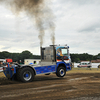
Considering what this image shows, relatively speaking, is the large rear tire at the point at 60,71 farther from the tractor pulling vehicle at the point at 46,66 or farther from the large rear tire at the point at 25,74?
the large rear tire at the point at 25,74

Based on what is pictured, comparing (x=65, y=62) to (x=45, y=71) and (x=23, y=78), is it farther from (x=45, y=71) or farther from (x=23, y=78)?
(x=23, y=78)

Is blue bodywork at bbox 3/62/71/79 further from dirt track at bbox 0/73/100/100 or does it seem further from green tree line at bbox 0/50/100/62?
green tree line at bbox 0/50/100/62

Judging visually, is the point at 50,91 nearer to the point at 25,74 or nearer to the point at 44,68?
the point at 25,74

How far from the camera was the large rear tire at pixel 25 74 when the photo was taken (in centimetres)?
1010

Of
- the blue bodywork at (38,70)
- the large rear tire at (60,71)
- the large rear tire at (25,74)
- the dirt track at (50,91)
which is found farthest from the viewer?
the large rear tire at (60,71)

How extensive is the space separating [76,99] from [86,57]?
395ft

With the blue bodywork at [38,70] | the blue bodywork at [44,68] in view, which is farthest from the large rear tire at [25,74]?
the blue bodywork at [38,70]

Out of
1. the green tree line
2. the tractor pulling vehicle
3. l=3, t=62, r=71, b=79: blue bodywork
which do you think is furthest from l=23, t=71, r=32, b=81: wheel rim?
the green tree line

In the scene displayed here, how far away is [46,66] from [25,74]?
1.91 m

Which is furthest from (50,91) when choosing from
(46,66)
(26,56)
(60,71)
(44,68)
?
(26,56)

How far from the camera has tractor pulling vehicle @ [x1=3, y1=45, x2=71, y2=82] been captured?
33.9 feet

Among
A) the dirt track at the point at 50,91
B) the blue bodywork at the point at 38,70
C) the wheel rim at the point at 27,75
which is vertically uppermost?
the blue bodywork at the point at 38,70

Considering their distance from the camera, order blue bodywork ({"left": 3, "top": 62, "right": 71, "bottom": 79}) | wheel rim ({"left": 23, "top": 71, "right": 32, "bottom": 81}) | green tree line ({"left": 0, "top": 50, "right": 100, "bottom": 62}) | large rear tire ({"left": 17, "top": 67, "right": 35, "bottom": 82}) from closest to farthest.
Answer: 1. large rear tire ({"left": 17, "top": 67, "right": 35, "bottom": 82})
2. blue bodywork ({"left": 3, "top": 62, "right": 71, "bottom": 79})
3. wheel rim ({"left": 23, "top": 71, "right": 32, "bottom": 81})
4. green tree line ({"left": 0, "top": 50, "right": 100, "bottom": 62})

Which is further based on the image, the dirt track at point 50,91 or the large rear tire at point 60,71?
the large rear tire at point 60,71
